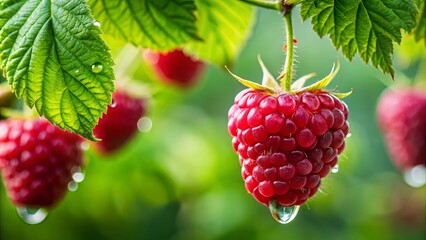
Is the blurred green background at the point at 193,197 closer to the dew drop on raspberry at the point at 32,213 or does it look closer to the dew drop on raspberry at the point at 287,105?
the dew drop on raspberry at the point at 32,213

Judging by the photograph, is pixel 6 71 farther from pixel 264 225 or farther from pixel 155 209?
pixel 155 209

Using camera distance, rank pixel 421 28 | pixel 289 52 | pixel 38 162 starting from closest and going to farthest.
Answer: pixel 289 52, pixel 421 28, pixel 38 162

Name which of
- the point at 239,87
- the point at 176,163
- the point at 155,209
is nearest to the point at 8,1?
the point at 176,163

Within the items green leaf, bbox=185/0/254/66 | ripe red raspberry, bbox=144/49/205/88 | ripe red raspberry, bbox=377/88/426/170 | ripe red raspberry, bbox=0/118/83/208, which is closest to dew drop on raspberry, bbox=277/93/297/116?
green leaf, bbox=185/0/254/66

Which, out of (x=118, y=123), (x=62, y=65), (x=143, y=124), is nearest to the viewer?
(x=62, y=65)

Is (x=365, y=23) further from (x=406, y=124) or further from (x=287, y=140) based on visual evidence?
(x=406, y=124)

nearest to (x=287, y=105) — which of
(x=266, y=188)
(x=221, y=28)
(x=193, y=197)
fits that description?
(x=266, y=188)
